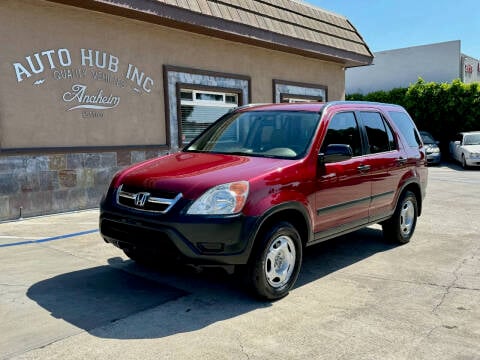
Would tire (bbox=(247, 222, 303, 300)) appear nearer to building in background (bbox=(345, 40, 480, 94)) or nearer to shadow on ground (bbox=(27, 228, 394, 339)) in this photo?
shadow on ground (bbox=(27, 228, 394, 339))

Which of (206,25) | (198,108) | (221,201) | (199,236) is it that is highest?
(206,25)

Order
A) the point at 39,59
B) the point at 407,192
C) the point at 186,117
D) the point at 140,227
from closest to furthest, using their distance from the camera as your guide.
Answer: the point at 140,227 < the point at 407,192 < the point at 39,59 < the point at 186,117

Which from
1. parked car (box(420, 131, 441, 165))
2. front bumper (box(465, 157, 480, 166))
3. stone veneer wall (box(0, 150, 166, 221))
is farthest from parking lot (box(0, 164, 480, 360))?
parked car (box(420, 131, 441, 165))

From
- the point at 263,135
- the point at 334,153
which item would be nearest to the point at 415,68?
the point at 263,135

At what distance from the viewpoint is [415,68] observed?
94.3ft

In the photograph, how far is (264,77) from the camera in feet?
40.7

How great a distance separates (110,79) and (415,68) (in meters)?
24.5

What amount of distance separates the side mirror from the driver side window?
5.6 inches

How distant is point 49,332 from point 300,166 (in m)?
2.61

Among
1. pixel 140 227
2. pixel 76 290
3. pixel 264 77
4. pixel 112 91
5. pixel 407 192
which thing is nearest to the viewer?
pixel 140 227

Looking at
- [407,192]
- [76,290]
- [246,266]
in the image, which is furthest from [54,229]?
[407,192]

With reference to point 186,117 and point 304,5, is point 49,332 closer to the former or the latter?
point 186,117

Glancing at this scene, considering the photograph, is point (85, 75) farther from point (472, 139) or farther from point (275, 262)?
point (472, 139)

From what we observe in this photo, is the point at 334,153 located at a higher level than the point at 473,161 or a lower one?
higher
